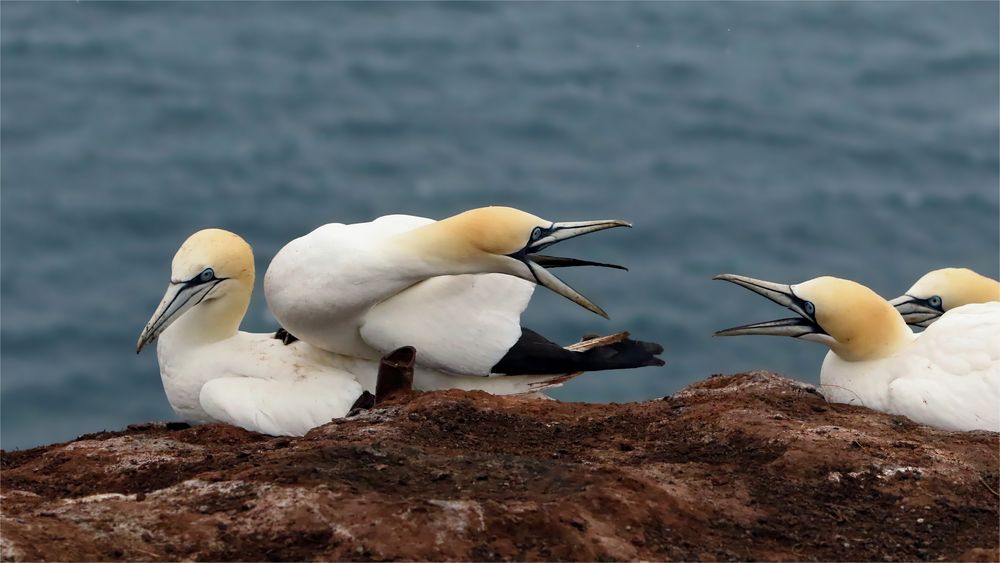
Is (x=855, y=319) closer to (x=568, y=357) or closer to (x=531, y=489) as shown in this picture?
(x=568, y=357)

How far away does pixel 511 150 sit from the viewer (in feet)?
58.2

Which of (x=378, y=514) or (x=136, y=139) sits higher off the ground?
(x=136, y=139)

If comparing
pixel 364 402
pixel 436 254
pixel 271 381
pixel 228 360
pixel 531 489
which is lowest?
pixel 531 489

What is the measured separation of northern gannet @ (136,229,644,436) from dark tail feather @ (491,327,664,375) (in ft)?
0.13

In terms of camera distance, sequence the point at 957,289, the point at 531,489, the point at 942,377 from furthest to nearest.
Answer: the point at 957,289
the point at 942,377
the point at 531,489

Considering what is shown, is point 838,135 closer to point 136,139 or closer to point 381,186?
point 381,186

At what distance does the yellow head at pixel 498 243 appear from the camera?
7.80 m

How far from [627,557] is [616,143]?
42.5ft

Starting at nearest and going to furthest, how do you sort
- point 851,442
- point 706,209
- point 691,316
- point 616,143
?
point 851,442 → point 691,316 → point 706,209 → point 616,143

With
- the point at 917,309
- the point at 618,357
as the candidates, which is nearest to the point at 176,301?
the point at 618,357

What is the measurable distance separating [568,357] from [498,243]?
2.42 ft

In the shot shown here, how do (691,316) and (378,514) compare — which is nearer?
(378,514)

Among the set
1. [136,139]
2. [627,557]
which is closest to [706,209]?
[136,139]

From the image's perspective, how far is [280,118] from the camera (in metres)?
18.3
